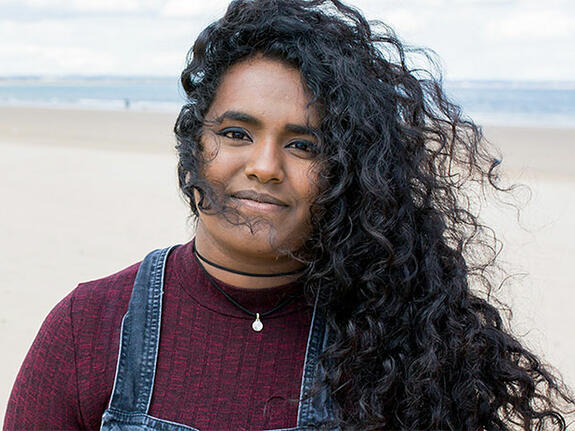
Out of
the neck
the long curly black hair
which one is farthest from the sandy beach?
the long curly black hair

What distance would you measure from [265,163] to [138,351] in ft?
1.63

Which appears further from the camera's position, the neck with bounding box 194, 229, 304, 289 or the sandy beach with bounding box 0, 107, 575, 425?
the sandy beach with bounding box 0, 107, 575, 425

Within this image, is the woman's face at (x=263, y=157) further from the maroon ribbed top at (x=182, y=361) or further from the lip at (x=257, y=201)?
the maroon ribbed top at (x=182, y=361)

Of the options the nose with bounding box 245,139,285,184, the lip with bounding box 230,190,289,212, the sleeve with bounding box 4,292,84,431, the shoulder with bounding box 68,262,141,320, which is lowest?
the sleeve with bounding box 4,292,84,431

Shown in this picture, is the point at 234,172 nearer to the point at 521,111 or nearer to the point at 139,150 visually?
the point at 139,150

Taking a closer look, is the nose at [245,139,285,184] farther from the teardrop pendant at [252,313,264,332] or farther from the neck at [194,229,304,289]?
the teardrop pendant at [252,313,264,332]

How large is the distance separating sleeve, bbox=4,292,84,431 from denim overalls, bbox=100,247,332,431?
0.10 m

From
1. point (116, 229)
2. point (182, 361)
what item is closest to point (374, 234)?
point (182, 361)

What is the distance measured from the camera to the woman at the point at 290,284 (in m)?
1.60

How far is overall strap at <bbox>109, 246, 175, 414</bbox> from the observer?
159 centimetres

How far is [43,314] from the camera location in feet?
16.2

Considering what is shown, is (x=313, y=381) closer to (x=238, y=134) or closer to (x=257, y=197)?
(x=257, y=197)

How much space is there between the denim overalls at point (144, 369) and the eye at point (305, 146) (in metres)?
0.37

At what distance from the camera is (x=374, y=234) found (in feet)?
5.46
